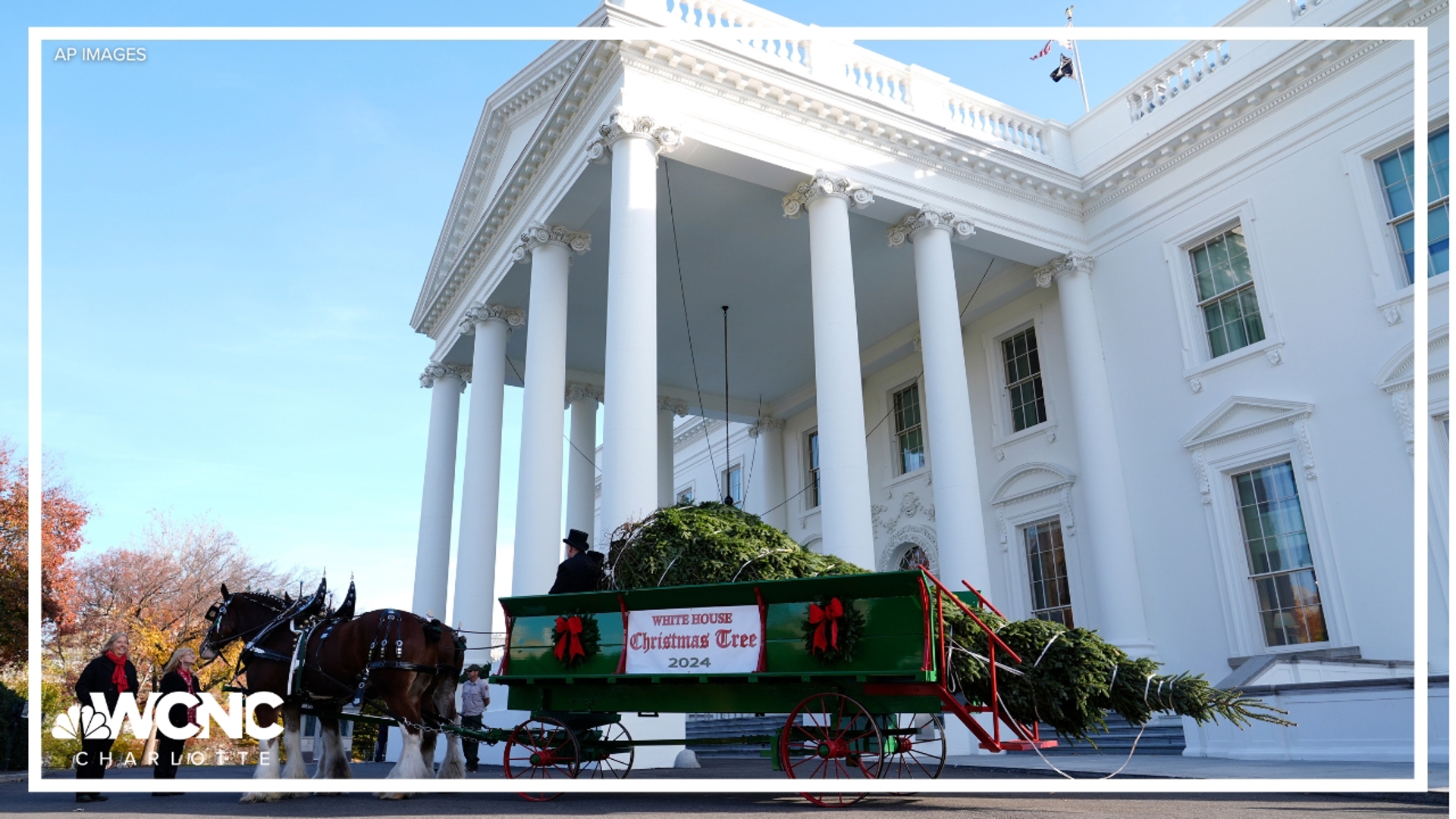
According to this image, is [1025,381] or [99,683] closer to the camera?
[99,683]

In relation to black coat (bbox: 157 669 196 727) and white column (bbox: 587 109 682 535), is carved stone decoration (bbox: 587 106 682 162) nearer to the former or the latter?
white column (bbox: 587 109 682 535)

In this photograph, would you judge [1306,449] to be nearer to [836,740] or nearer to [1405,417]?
[1405,417]

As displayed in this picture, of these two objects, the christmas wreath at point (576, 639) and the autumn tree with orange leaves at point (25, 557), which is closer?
the christmas wreath at point (576, 639)

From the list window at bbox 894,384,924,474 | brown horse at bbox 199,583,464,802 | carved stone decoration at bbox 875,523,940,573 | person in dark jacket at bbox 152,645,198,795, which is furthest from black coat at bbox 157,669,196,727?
window at bbox 894,384,924,474

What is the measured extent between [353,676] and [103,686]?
3037mm

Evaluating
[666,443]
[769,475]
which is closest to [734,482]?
[769,475]

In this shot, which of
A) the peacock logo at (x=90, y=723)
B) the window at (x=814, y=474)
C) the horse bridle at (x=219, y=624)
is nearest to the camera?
the peacock logo at (x=90, y=723)

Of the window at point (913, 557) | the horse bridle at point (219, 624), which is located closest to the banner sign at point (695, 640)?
the horse bridle at point (219, 624)

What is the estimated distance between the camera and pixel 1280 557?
13.6 m

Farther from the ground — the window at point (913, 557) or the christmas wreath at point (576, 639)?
the window at point (913, 557)

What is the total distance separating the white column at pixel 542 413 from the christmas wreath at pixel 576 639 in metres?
5.82

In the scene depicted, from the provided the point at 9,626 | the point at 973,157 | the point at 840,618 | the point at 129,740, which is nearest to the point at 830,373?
the point at 973,157

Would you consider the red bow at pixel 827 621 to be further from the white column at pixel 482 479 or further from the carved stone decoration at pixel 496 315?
the carved stone decoration at pixel 496 315

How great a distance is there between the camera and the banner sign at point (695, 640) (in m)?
6.49
